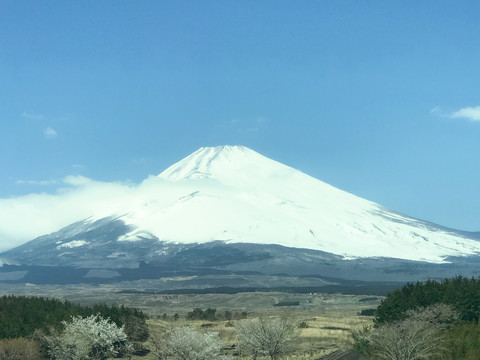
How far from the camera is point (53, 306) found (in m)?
99.8

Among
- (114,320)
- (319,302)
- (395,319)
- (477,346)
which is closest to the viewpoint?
(477,346)

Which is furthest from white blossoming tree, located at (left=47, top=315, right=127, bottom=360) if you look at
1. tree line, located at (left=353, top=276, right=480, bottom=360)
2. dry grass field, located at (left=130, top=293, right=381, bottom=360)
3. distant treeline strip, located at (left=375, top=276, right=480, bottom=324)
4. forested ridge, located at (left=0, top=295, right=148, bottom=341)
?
distant treeline strip, located at (left=375, top=276, right=480, bottom=324)

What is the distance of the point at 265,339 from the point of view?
260 ft

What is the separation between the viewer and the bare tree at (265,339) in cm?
7931

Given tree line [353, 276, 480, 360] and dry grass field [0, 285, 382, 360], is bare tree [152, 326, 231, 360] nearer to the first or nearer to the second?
dry grass field [0, 285, 382, 360]

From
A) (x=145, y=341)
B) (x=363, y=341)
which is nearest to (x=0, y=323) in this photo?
(x=145, y=341)

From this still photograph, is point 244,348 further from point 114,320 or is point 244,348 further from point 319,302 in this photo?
point 319,302

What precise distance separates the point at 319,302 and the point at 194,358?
4271 inches

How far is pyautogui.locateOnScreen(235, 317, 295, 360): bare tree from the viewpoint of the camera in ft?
260

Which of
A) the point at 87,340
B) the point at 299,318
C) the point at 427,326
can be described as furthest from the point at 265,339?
the point at 299,318

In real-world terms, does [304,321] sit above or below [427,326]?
below

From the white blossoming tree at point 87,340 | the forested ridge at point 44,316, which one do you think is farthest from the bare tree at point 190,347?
the forested ridge at point 44,316

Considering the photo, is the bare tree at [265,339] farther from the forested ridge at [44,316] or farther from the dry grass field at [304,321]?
the forested ridge at [44,316]

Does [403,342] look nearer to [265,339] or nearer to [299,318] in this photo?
[265,339]
